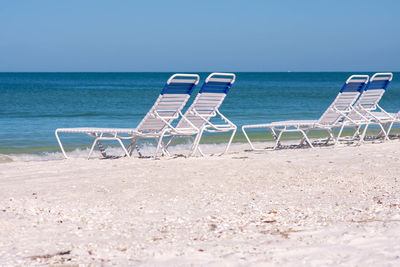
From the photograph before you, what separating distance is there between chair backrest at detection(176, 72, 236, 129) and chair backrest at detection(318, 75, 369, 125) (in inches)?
67.5

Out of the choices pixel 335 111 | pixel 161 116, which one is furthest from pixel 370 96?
pixel 161 116

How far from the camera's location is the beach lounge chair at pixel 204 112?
8273mm

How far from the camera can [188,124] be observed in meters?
8.70

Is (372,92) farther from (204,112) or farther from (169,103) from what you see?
(169,103)

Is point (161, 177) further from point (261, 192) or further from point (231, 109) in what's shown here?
point (231, 109)

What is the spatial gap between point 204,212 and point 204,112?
12.9 ft

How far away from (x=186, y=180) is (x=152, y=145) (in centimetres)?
581

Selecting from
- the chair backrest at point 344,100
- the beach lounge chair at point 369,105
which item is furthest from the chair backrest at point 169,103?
the beach lounge chair at point 369,105

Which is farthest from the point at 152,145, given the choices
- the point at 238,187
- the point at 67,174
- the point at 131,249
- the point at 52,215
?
the point at 131,249

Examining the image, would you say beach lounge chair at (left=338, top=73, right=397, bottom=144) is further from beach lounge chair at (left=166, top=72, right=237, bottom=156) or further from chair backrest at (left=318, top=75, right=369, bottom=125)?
beach lounge chair at (left=166, top=72, right=237, bottom=156)

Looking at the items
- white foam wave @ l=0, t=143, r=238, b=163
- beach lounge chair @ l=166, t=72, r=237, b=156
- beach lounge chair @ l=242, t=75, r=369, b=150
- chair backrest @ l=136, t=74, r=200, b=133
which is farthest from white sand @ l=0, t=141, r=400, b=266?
white foam wave @ l=0, t=143, r=238, b=163

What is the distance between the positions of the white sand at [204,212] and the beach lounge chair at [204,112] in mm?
838

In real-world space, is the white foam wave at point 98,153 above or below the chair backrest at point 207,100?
below

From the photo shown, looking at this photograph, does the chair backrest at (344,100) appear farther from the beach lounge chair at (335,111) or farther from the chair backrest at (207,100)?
the chair backrest at (207,100)
